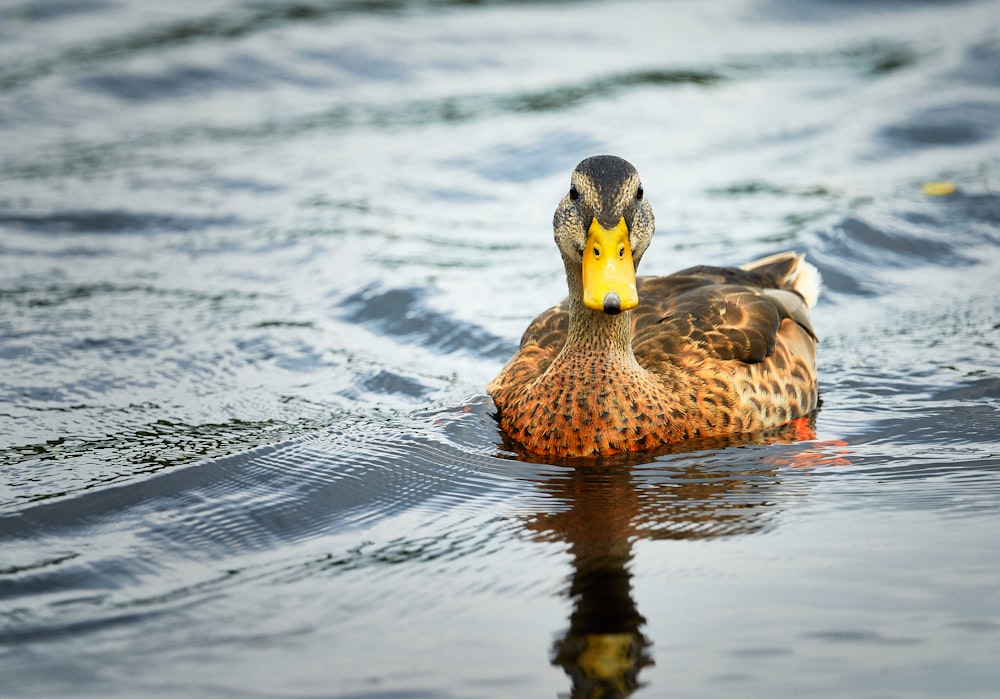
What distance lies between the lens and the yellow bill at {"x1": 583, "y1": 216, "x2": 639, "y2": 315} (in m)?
6.77

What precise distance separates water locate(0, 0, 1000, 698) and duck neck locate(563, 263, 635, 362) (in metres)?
0.71

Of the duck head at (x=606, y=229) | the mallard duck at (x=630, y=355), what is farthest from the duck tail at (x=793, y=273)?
the duck head at (x=606, y=229)

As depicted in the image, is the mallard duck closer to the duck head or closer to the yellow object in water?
the duck head

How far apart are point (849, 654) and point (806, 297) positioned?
4772 mm

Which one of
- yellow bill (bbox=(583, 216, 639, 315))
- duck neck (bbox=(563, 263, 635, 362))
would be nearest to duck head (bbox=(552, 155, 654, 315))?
yellow bill (bbox=(583, 216, 639, 315))

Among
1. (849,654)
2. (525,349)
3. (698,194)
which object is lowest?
(849,654)

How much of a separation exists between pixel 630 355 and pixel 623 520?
143 centimetres

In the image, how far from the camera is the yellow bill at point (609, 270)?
22.2 feet

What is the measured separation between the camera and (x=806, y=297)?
30.9ft

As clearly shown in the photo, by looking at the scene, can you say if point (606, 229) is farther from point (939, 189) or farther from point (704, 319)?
point (939, 189)

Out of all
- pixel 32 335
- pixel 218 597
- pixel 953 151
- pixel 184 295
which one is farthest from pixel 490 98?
pixel 218 597

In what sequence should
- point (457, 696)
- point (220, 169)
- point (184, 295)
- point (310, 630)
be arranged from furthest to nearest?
1. point (220, 169)
2. point (184, 295)
3. point (310, 630)
4. point (457, 696)

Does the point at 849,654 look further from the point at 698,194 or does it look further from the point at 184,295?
the point at 698,194

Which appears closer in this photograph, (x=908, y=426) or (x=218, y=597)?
(x=218, y=597)
